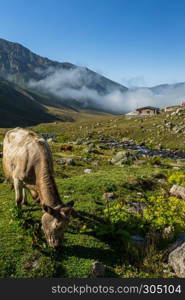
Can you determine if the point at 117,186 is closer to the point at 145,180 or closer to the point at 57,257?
→ the point at 145,180

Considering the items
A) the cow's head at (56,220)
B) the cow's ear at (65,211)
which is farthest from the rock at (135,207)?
the cow's ear at (65,211)

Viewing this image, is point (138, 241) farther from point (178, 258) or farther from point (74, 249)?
point (74, 249)

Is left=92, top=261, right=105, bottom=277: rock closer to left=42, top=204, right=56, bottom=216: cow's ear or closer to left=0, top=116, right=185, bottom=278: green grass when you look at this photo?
left=0, top=116, right=185, bottom=278: green grass

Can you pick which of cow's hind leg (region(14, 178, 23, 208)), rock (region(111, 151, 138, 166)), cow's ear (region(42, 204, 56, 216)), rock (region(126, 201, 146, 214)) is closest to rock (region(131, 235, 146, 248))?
rock (region(126, 201, 146, 214))

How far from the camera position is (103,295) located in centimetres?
860

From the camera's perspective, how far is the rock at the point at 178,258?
34.0ft

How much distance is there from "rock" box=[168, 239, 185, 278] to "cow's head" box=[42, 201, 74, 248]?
4713mm

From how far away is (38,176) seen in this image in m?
11.5

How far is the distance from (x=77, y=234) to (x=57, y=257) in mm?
2084

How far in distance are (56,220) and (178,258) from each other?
5197 millimetres

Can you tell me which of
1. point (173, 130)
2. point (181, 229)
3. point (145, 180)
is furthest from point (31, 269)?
point (173, 130)

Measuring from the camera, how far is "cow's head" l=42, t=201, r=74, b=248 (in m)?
9.41

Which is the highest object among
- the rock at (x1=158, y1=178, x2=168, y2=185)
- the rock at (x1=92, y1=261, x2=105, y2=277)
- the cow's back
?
the cow's back

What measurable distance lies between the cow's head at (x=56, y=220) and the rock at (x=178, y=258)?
4.71 meters
